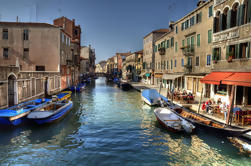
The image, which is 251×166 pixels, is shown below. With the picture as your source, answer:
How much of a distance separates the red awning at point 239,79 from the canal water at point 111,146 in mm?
4052

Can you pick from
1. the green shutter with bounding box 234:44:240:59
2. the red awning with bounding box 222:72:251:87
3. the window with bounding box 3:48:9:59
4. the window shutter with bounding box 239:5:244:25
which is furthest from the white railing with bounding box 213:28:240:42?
the window with bounding box 3:48:9:59

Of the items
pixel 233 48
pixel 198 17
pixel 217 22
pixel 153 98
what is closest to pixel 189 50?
pixel 198 17

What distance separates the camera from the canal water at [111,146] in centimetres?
922

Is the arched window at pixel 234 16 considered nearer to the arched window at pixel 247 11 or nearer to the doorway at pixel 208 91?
the arched window at pixel 247 11

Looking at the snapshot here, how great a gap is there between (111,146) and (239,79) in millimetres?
10126

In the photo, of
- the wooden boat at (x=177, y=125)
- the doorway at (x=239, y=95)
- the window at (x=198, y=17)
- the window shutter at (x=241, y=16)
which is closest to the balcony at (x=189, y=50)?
the window at (x=198, y=17)

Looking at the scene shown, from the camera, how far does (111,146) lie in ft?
36.0

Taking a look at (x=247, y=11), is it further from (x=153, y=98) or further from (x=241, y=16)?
(x=153, y=98)

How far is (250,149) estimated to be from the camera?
9.42m

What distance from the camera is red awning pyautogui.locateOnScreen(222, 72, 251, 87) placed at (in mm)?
12577

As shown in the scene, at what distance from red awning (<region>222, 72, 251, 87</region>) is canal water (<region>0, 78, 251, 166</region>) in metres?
4.05

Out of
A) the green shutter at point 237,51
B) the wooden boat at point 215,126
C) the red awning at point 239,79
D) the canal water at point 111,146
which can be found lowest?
the canal water at point 111,146

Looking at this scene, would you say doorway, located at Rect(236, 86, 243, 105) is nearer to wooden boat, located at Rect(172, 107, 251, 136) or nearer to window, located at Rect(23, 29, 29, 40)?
wooden boat, located at Rect(172, 107, 251, 136)

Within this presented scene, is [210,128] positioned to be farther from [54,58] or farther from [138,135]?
[54,58]
